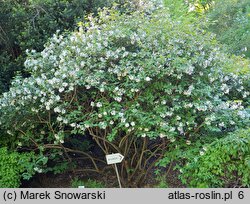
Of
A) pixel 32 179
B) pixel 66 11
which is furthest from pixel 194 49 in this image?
pixel 32 179

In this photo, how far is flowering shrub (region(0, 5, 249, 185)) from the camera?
402 centimetres

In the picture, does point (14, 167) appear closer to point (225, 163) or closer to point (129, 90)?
point (129, 90)

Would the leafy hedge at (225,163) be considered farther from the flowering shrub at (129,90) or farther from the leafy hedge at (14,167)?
the leafy hedge at (14,167)

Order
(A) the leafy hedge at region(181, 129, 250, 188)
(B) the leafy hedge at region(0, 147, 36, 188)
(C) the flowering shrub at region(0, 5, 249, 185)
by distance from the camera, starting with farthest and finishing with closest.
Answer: (B) the leafy hedge at region(0, 147, 36, 188) < (C) the flowering shrub at region(0, 5, 249, 185) < (A) the leafy hedge at region(181, 129, 250, 188)

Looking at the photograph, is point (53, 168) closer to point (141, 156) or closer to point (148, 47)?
point (141, 156)

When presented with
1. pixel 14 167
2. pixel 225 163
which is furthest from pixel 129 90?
pixel 14 167

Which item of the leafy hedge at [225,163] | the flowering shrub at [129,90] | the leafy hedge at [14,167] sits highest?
the flowering shrub at [129,90]

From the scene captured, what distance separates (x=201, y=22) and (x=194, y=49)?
98 cm

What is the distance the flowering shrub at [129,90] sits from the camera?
158 inches

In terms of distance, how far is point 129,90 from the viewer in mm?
4062

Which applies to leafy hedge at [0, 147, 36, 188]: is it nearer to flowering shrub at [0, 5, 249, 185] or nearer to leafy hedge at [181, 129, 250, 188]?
flowering shrub at [0, 5, 249, 185]

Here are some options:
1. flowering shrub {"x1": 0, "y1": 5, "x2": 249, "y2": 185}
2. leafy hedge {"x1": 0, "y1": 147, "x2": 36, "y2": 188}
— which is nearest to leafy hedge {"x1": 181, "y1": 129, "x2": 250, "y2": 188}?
flowering shrub {"x1": 0, "y1": 5, "x2": 249, "y2": 185}

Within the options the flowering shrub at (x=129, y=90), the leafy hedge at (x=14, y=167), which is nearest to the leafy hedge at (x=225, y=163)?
the flowering shrub at (x=129, y=90)

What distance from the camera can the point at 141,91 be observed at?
4152 mm
